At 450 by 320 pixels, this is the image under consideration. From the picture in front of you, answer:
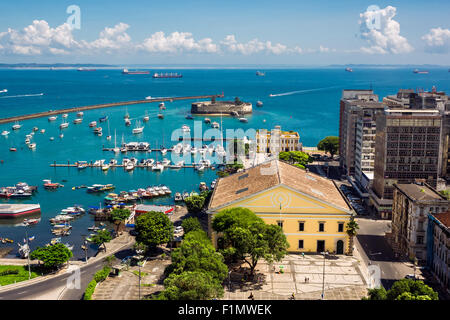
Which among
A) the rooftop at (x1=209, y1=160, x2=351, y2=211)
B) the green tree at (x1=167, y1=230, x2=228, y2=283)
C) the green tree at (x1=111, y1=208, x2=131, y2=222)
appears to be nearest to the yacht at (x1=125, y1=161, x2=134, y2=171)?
the green tree at (x1=111, y1=208, x2=131, y2=222)

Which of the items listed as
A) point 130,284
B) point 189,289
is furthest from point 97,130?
point 189,289

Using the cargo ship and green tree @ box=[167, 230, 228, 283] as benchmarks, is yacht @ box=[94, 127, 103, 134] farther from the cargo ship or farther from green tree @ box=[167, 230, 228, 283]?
green tree @ box=[167, 230, 228, 283]

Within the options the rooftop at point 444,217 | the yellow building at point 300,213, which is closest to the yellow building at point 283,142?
the yellow building at point 300,213

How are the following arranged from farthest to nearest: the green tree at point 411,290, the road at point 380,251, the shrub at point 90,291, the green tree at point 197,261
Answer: the road at point 380,251 → the shrub at point 90,291 → the green tree at point 197,261 → the green tree at point 411,290

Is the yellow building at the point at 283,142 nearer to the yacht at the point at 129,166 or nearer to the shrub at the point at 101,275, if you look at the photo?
the yacht at the point at 129,166

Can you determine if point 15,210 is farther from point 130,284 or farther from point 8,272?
point 130,284

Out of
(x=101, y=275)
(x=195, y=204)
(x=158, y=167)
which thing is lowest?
(x=158, y=167)
